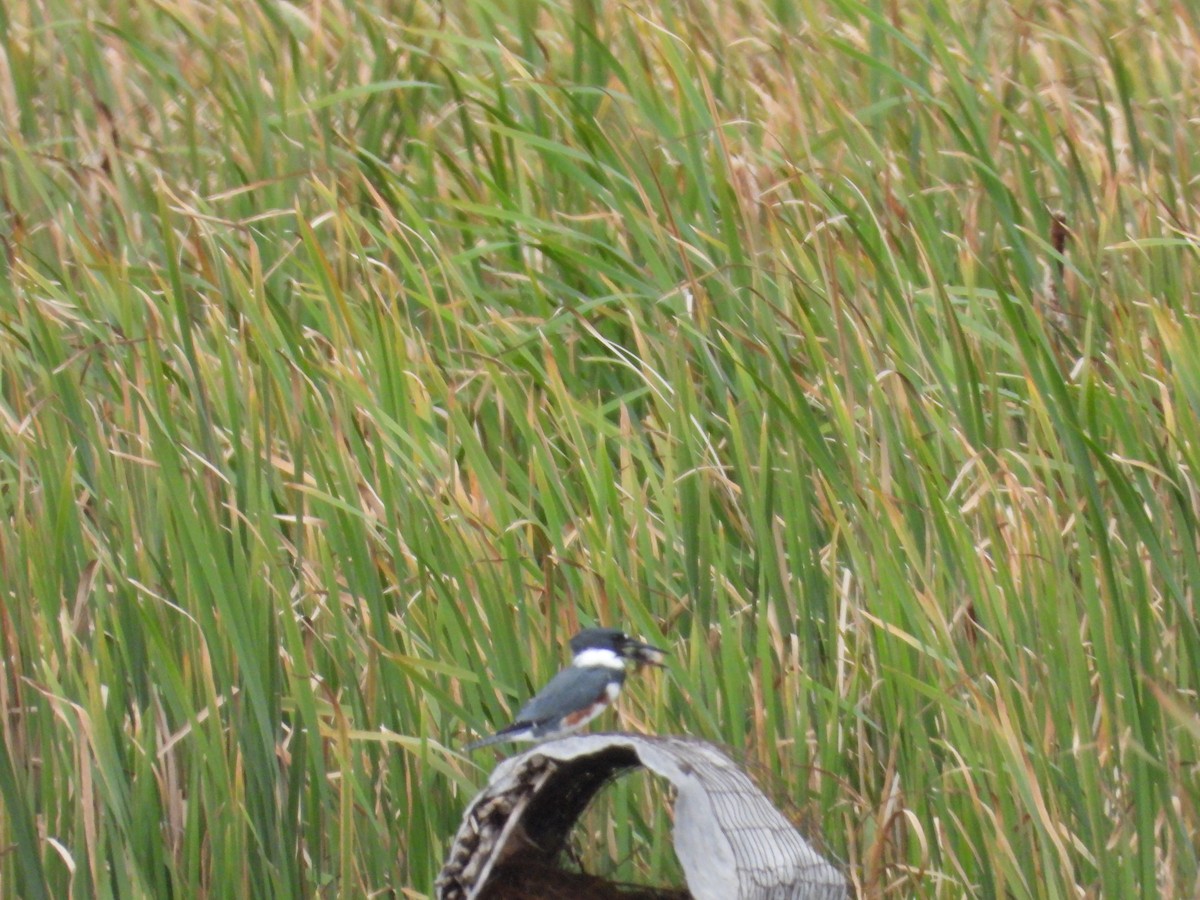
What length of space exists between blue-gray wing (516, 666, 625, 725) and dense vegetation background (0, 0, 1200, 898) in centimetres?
9

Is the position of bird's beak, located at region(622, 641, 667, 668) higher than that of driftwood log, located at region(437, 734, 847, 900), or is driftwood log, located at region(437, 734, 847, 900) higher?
bird's beak, located at region(622, 641, 667, 668)

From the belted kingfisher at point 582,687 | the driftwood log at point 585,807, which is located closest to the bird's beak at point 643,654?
the belted kingfisher at point 582,687

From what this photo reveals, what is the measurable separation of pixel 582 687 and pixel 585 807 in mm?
179

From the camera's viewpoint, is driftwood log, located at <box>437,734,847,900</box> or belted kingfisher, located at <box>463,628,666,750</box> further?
belted kingfisher, located at <box>463,628,666,750</box>

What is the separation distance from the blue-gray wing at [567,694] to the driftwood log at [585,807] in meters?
0.08

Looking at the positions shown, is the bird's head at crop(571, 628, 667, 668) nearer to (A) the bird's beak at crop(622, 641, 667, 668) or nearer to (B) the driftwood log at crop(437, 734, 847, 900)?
(A) the bird's beak at crop(622, 641, 667, 668)

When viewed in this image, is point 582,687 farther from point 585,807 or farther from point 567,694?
point 585,807

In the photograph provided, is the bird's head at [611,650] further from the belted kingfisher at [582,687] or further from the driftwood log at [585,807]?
the driftwood log at [585,807]

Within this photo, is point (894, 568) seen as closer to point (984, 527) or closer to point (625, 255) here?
point (984, 527)

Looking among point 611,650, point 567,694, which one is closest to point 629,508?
point 611,650

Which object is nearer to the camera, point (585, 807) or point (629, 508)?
point (585, 807)

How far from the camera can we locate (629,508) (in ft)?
8.46

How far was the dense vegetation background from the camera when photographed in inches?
85.0

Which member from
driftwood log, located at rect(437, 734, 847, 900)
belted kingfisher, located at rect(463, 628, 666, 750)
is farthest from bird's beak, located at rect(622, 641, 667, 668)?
driftwood log, located at rect(437, 734, 847, 900)
